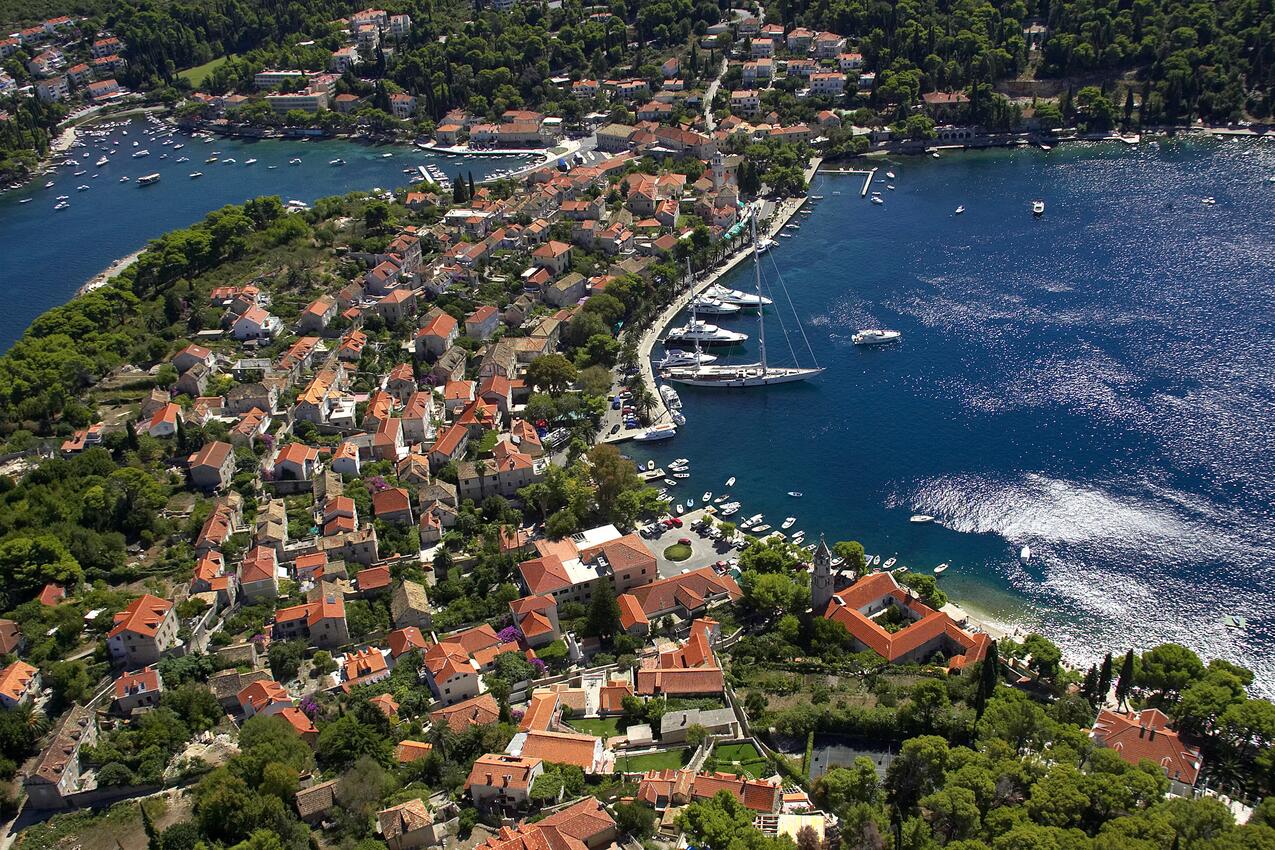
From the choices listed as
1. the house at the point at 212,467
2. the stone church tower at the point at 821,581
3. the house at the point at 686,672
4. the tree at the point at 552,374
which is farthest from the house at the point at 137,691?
the tree at the point at 552,374

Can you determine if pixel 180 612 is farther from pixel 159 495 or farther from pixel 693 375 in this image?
pixel 693 375

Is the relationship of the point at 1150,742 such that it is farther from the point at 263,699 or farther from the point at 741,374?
the point at 741,374

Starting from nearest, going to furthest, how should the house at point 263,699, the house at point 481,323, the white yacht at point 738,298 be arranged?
the house at point 263,699
the house at point 481,323
the white yacht at point 738,298

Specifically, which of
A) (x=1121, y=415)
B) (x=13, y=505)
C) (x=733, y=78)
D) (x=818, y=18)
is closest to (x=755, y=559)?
(x=1121, y=415)

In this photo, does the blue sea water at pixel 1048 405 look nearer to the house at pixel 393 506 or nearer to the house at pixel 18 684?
the house at pixel 393 506

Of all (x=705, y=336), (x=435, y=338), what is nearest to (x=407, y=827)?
(x=435, y=338)

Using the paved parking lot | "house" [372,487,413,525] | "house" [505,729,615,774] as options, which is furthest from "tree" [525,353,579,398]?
"house" [505,729,615,774]

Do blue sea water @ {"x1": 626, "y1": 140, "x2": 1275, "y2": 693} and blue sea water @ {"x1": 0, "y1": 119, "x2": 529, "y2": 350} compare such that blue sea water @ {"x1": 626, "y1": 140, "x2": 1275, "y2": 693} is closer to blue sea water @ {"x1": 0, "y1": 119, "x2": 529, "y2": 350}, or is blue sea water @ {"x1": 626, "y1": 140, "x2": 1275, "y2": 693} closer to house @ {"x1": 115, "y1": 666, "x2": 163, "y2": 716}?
house @ {"x1": 115, "y1": 666, "x2": 163, "y2": 716}

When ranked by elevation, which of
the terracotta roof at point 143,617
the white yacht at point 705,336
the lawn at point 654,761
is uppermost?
the white yacht at point 705,336
